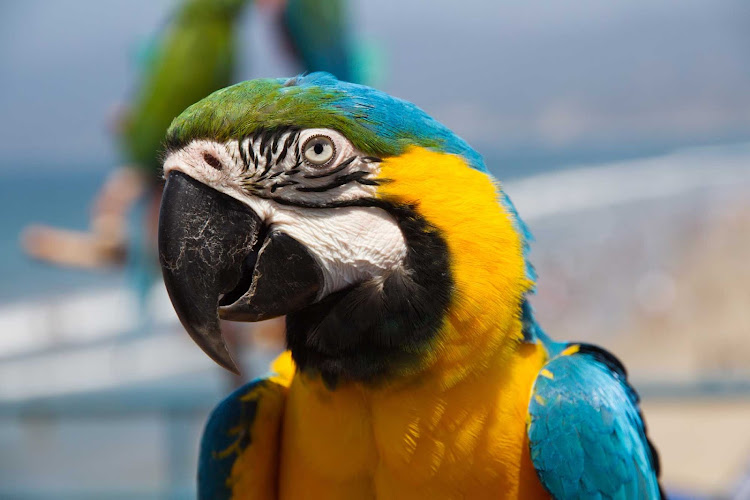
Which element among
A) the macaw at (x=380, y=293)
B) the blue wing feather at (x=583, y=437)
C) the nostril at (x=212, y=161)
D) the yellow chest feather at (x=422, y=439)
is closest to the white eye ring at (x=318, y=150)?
the macaw at (x=380, y=293)

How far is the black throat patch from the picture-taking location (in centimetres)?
96

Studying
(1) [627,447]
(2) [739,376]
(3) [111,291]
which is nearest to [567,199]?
(3) [111,291]

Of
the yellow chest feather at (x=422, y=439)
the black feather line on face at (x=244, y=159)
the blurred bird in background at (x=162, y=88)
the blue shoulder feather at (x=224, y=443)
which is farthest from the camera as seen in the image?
the blurred bird in background at (x=162, y=88)

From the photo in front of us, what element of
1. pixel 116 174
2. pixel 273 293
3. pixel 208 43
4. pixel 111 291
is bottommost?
pixel 111 291

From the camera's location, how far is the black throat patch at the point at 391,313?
96cm

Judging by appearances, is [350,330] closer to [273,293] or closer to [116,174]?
[273,293]

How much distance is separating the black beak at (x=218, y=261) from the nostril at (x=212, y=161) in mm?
29

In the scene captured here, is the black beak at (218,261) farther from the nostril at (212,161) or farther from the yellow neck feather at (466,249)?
the yellow neck feather at (466,249)

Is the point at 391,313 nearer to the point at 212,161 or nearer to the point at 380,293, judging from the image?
the point at 380,293

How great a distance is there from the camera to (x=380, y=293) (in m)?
0.98

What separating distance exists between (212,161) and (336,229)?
0.57 ft

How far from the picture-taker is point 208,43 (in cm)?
278

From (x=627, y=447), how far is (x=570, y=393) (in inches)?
4.9

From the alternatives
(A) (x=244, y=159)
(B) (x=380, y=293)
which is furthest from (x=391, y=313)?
(A) (x=244, y=159)
